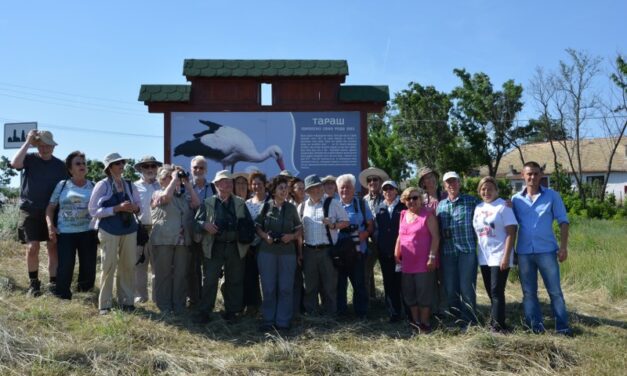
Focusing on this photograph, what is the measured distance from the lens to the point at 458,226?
19.2ft

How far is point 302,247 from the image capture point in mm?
6176

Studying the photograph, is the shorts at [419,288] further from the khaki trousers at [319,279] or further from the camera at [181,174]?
the camera at [181,174]

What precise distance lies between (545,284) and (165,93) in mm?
5656

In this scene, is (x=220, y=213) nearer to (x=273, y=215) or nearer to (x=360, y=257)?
(x=273, y=215)

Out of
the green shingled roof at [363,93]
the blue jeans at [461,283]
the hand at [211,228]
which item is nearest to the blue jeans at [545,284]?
the blue jeans at [461,283]

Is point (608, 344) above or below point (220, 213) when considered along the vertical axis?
below

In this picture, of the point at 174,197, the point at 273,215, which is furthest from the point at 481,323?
the point at 174,197

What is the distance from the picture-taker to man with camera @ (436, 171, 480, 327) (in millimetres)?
5812

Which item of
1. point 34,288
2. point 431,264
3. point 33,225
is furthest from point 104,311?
point 431,264

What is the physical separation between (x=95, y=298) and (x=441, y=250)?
13.4 ft

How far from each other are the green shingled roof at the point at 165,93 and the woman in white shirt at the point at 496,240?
14.9 ft

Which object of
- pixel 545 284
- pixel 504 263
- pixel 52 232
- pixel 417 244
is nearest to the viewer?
pixel 504 263

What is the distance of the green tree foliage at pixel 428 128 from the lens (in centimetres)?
3314

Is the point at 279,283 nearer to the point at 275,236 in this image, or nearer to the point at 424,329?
the point at 275,236
